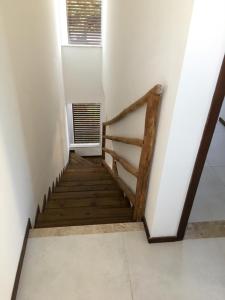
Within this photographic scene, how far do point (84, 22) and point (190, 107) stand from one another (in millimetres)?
4471

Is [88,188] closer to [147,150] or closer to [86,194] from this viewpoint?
[86,194]

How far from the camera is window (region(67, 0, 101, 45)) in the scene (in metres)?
4.62

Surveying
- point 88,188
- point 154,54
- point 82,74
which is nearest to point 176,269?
point 154,54

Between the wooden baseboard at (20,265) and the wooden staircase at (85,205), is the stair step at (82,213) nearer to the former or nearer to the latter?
the wooden staircase at (85,205)

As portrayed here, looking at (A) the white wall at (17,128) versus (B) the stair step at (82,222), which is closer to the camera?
(A) the white wall at (17,128)

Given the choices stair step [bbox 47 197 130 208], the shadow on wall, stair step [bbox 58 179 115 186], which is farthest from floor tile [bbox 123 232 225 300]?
stair step [bbox 58 179 115 186]

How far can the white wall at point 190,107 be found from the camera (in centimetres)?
97

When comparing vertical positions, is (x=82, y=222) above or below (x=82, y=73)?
below

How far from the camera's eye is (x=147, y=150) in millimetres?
1540

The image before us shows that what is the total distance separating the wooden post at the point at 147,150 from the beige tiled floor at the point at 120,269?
221 millimetres

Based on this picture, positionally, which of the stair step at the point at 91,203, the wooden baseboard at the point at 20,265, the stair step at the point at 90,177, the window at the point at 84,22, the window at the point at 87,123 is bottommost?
the window at the point at 87,123

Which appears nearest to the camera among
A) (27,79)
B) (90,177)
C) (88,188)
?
(27,79)

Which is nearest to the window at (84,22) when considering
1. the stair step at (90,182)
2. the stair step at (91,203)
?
the stair step at (90,182)

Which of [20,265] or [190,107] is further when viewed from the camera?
[20,265]
